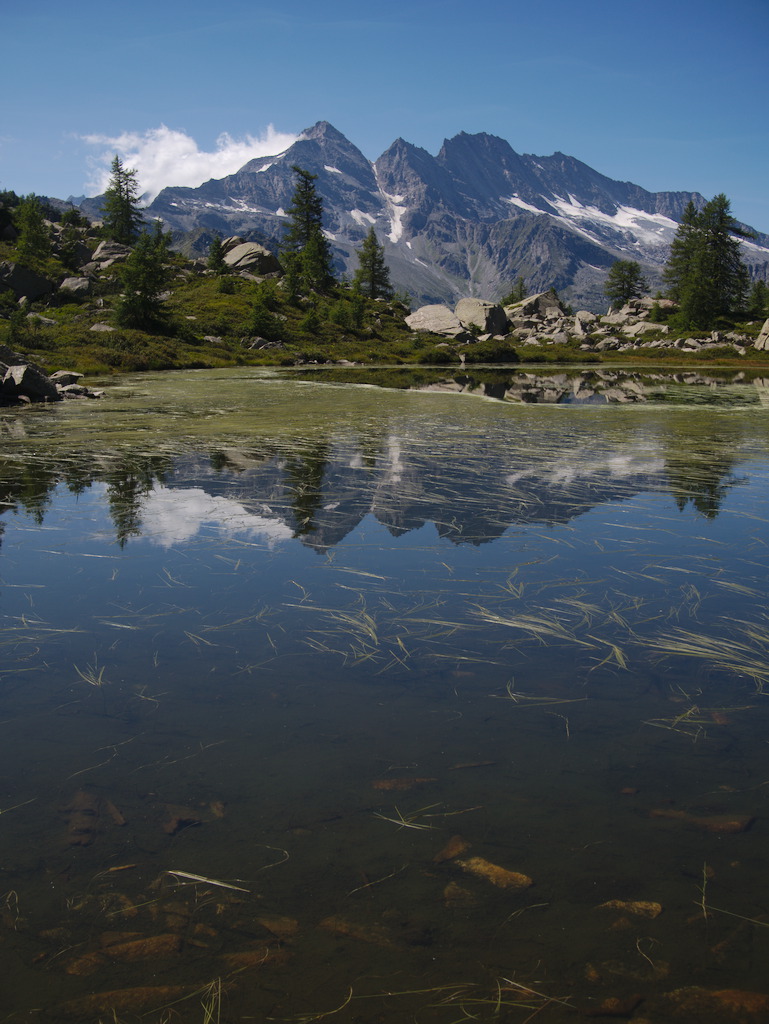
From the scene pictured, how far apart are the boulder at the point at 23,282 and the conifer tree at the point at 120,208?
116ft

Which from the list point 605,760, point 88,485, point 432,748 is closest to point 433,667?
point 432,748

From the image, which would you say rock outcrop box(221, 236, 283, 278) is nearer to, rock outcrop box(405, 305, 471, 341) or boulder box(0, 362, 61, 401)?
rock outcrop box(405, 305, 471, 341)

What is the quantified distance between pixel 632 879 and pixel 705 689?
8.04 feet

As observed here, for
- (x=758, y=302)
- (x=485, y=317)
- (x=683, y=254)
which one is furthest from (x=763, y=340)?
(x=683, y=254)

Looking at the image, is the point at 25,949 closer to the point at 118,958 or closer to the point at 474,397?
the point at 118,958

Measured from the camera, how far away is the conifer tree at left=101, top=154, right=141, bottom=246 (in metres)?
104

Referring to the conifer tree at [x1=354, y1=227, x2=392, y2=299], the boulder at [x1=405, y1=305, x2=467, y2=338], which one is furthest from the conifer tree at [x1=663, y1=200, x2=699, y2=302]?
the conifer tree at [x1=354, y1=227, x2=392, y2=299]

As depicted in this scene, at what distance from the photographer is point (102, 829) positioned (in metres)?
3.84

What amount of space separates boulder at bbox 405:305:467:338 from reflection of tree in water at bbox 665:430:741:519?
68913mm

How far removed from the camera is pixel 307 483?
530 inches

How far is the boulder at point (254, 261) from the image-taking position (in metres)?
103

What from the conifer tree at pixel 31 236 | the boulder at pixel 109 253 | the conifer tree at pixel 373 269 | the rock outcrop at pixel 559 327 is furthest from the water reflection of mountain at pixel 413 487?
the conifer tree at pixel 373 269

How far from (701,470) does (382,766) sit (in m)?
13.4

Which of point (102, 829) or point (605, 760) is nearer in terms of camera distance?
point (102, 829)
